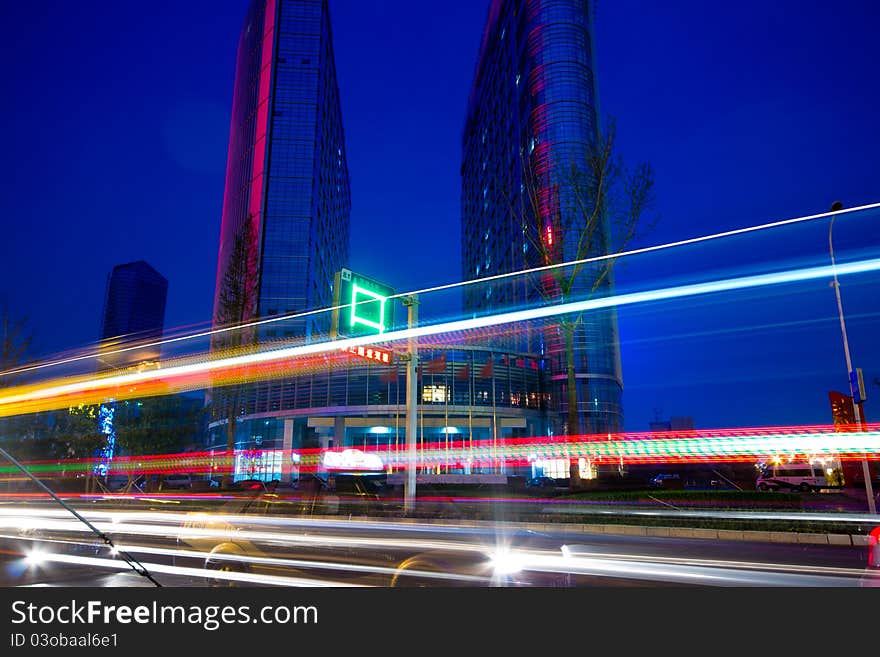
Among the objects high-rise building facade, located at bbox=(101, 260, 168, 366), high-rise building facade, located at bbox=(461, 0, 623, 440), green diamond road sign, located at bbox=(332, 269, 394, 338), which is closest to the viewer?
green diamond road sign, located at bbox=(332, 269, 394, 338)

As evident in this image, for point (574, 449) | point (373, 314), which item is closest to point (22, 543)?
point (373, 314)

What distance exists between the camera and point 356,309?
1502 cm

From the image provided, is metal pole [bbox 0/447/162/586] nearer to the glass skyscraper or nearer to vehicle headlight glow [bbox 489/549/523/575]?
vehicle headlight glow [bbox 489/549/523/575]

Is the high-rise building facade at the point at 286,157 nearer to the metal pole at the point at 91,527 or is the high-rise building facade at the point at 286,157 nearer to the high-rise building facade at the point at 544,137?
the high-rise building facade at the point at 544,137

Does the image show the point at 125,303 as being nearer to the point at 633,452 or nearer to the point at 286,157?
the point at 286,157

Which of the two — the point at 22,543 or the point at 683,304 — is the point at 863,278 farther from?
the point at 22,543

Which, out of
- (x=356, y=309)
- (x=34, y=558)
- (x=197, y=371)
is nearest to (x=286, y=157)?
(x=356, y=309)

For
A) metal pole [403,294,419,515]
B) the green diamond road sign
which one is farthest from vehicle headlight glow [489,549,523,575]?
metal pole [403,294,419,515]

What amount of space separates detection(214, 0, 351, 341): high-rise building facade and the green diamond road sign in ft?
200

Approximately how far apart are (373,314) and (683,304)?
31.5 feet

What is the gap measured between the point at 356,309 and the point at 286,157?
251 feet

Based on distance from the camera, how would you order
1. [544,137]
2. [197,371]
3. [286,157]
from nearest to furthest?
[197,371] < [544,137] < [286,157]

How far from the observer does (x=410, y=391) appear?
17.5 meters

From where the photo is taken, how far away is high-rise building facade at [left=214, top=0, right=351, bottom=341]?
260 feet
